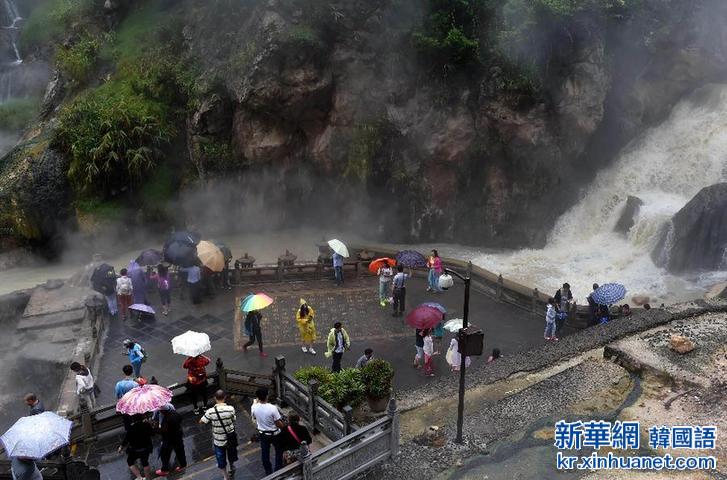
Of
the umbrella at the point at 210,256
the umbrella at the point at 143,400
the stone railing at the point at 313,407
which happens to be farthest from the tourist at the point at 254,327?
the umbrella at the point at 143,400

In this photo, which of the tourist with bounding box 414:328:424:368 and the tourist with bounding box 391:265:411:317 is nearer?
the tourist with bounding box 414:328:424:368

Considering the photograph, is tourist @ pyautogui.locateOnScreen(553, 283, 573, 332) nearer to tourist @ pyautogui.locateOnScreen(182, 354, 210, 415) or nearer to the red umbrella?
the red umbrella

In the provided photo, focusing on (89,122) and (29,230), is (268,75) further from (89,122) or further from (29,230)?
(29,230)

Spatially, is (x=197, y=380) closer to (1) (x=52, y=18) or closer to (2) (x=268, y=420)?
(2) (x=268, y=420)

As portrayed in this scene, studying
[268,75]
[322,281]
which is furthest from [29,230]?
[322,281]

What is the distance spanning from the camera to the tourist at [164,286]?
18172 millimetres

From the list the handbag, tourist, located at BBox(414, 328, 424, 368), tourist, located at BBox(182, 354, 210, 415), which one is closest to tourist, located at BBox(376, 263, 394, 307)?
tourist, located at BBox(414, 328, 424, 368)

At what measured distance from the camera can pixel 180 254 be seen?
1814cm

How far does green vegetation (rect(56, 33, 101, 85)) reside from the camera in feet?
100

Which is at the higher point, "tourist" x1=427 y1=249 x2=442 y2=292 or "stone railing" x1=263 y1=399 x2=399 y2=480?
"stone railing" x1=263 y1=399 x2=399 y2=480

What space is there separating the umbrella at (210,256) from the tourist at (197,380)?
6320 mm

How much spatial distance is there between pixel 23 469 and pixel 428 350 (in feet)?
30.5

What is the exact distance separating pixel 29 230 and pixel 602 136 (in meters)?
26.8

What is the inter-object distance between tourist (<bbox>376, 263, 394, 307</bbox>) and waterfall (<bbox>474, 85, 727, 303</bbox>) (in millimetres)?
7250
